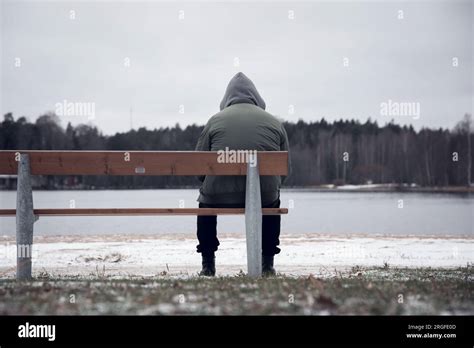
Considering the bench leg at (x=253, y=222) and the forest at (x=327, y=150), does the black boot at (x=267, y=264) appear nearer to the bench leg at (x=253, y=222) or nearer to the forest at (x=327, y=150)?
the bench leg at (x=253, y=222)

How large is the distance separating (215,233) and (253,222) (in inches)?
24.5

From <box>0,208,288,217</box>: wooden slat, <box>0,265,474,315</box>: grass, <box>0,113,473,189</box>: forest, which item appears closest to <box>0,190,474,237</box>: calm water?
<box>0,208,288,217</box>: wooden slat

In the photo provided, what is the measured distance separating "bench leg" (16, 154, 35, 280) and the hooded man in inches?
58.6

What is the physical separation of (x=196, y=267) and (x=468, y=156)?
72662mm

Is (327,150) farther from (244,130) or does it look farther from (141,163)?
(141,163)

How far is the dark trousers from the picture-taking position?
4.98m

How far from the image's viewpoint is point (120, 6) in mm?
59688

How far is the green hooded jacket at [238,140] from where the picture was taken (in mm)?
4941

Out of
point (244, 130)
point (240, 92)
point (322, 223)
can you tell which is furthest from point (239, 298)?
point (322, 223)

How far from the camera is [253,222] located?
457 centimetres

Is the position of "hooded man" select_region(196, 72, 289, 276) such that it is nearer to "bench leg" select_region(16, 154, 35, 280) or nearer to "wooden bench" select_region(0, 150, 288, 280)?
"wooden bench" select_region(0, 150, 288, 280)
